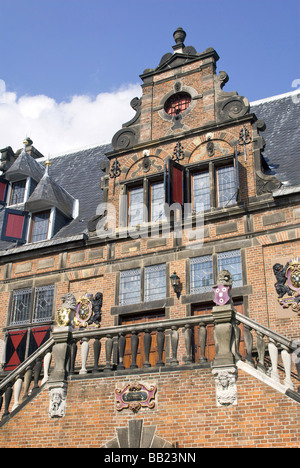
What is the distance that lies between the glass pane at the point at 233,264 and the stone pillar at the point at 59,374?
4.42m

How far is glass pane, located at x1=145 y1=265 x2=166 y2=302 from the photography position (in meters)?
14.7

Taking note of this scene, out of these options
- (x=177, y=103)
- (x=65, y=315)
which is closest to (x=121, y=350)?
(x=65, y=315)

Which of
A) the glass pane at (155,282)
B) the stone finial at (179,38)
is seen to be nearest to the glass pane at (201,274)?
the glass pane at (155,282)

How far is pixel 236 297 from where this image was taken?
13.5 meters

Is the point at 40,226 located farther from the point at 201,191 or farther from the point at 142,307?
the point at 201,191

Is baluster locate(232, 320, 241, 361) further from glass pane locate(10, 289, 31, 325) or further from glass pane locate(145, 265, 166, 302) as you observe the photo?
glass pane locate(10, 289, 31, 325)

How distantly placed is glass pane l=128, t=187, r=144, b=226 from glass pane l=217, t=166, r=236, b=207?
2405 mm

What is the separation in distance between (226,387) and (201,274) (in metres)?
4.90

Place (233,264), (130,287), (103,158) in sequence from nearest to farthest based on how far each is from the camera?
(233,264) < (130,287) < (103,158)

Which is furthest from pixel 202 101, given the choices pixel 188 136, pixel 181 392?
pixel 181 392

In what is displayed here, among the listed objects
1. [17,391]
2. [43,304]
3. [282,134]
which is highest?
[282,134]

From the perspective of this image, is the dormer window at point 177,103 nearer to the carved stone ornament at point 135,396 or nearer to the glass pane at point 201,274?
the glass pane at point 201,274

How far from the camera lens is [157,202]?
16.0m
